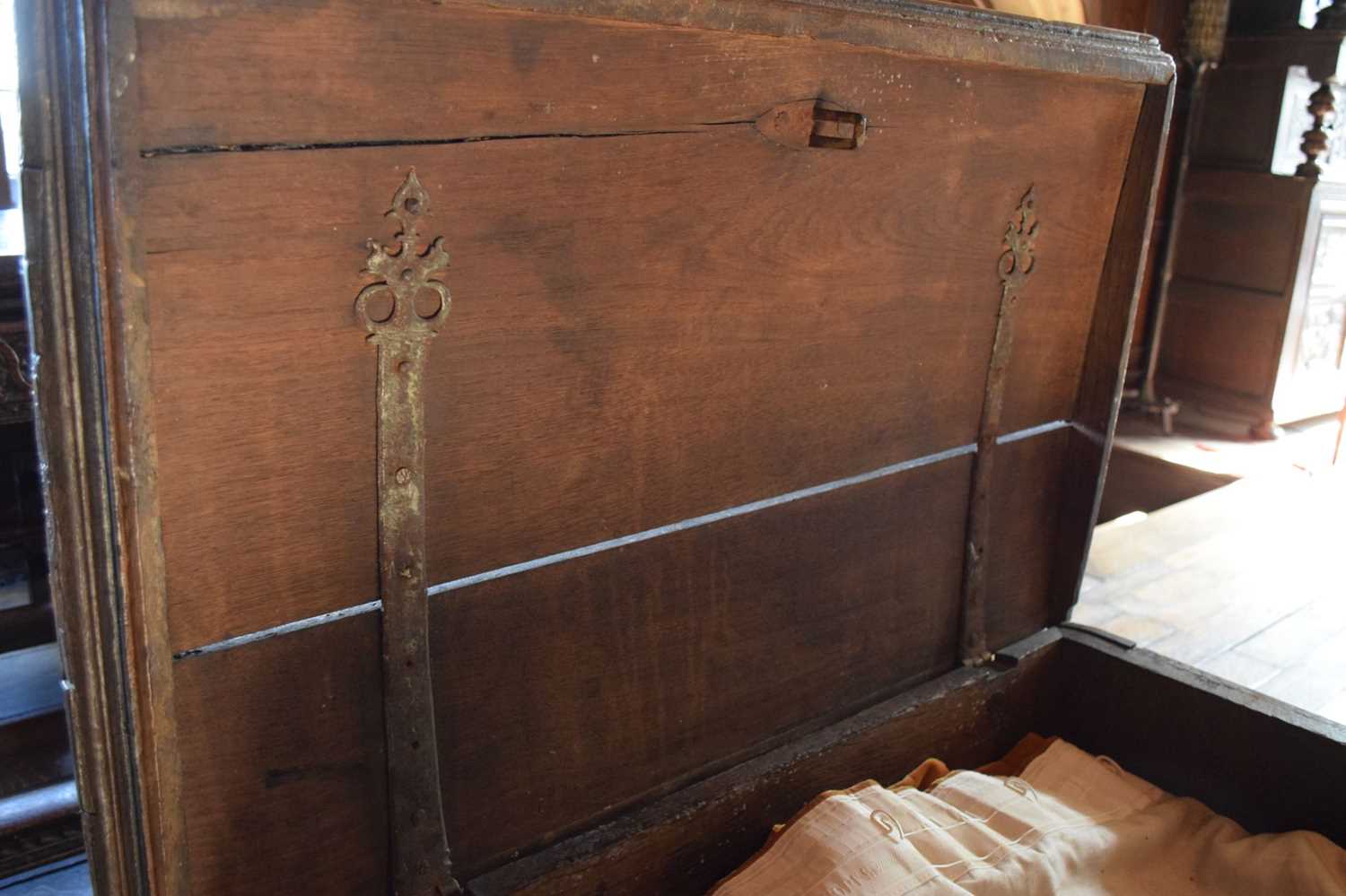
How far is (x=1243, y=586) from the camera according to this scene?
2.00 m

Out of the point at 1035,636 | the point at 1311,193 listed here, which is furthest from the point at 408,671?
the point at 1311,193

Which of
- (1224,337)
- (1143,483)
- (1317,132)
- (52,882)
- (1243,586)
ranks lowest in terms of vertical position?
(52,882)

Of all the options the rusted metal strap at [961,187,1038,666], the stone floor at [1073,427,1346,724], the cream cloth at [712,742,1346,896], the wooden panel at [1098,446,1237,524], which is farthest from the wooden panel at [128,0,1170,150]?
the wooden panel at [1098,446,1237,524]

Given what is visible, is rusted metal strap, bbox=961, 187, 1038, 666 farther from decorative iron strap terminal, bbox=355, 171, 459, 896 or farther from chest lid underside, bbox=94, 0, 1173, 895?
decorative iron strap terminal, bbox=355, 171, 459, 896

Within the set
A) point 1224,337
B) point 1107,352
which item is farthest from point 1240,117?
point 1107,352

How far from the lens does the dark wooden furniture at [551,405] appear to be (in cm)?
67

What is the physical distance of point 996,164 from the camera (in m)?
1.14

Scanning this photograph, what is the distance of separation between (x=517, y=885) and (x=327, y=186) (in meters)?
0.58

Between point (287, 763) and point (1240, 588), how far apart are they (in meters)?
1.73

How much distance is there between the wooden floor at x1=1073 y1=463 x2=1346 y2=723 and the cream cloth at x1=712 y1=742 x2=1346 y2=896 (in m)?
0.39

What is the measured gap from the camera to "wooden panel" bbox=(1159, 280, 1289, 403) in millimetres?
3777

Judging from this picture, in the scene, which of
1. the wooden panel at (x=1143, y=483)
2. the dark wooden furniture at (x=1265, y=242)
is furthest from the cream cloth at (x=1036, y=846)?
the dark wooden furniture at (x=1265, y=242)

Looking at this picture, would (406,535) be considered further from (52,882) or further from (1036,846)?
(52,882)

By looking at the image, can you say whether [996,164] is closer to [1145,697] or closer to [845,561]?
[845,561]
